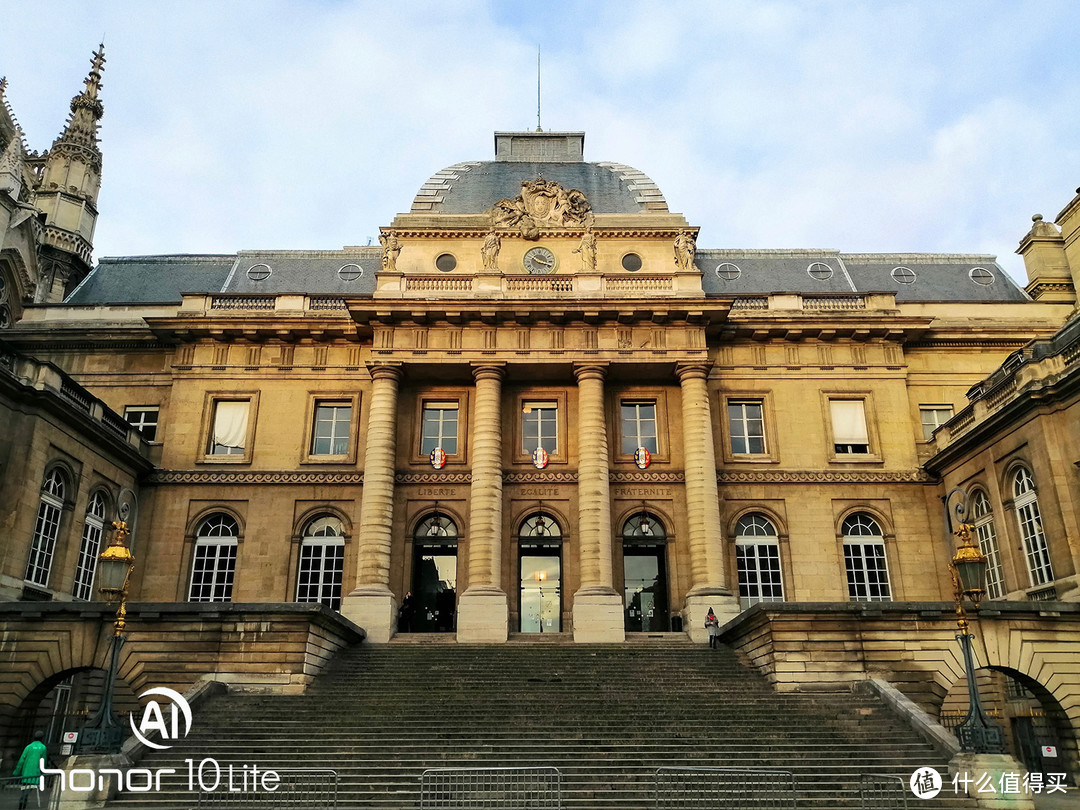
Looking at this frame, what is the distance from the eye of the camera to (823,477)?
28859mm

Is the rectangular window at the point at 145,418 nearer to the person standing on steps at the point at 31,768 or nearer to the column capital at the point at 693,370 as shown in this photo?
the person standing on steps at the point at 31,768

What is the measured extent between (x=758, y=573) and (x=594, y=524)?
6.07 m

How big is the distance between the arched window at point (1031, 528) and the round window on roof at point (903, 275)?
13416 mm

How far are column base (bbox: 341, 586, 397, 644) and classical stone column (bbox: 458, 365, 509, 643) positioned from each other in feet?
7.03

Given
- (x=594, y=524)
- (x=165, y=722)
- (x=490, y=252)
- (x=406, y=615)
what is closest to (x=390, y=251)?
(x=490, y=252)

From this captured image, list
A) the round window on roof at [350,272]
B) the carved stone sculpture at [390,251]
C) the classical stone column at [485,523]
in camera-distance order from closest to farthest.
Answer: the classical stone column at [485,523], the carved stone sculpture at [390,251], the round window on roof at [350,272]

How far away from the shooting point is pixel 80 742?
1442 centimetres

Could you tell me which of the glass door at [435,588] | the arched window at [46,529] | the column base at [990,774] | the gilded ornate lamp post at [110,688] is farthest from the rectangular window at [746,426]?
the arched window at [46,529]

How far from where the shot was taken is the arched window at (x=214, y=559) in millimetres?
27828

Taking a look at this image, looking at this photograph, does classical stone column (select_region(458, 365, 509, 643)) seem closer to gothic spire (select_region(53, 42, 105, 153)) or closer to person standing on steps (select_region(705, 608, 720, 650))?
person standing on steps (select_region(705, 608, 720, 650))

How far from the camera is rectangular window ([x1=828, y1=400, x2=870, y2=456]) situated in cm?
2966

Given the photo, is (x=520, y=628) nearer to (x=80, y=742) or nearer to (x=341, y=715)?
(x=341, y=715)

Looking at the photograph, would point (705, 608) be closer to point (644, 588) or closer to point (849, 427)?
point (644, 588)

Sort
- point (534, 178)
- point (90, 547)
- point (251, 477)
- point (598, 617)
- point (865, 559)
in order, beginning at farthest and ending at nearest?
point (534, 178)
point (251, 477)
point (865, 559)
point (90, 547)
point (598, 617)
